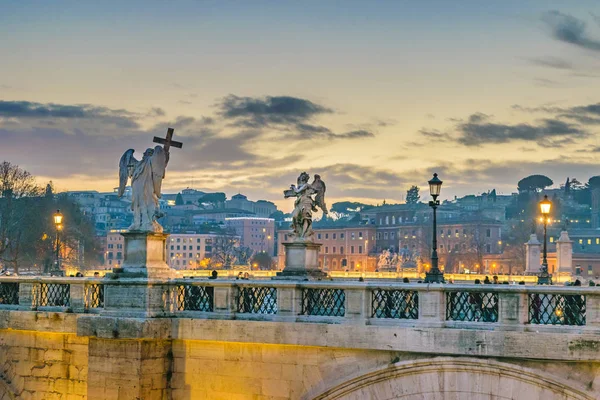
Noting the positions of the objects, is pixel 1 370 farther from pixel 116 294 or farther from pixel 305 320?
pixel 305 320

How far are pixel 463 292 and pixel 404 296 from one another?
0.95 metres

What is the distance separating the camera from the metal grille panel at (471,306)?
57.2 ft

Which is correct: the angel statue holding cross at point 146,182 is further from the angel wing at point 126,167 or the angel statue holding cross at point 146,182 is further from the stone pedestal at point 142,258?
the stone pedestal at point 142,258

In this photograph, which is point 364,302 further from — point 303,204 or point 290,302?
point 303,204

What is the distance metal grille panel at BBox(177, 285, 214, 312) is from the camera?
20172 millimetres

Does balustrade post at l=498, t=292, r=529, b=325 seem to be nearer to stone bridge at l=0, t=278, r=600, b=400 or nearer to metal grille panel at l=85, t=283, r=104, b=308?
stone bridge at l=0, t=278, r=600, b=400

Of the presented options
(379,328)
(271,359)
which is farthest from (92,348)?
(379,328)

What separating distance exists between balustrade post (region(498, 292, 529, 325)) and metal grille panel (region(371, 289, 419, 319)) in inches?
55.0

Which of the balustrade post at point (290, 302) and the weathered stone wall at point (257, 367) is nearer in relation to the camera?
the weathered stone wall at point (257, 367)

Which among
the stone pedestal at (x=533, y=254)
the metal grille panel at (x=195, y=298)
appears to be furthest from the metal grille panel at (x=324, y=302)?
the stone pedestal at (x=533, y=254)

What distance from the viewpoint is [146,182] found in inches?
824

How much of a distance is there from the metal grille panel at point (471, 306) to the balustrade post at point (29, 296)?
8830 mm

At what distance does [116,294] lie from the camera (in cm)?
2067

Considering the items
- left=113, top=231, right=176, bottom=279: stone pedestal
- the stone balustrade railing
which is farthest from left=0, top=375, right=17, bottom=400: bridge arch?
left=113, top=231, right=176, bottom=279: stone pedestal
